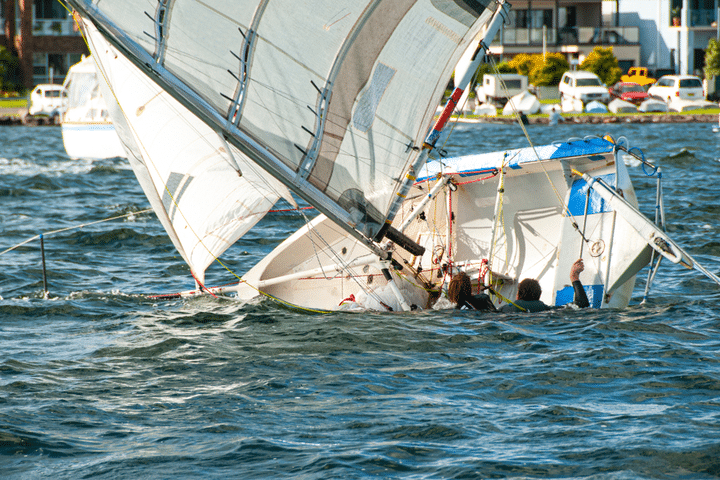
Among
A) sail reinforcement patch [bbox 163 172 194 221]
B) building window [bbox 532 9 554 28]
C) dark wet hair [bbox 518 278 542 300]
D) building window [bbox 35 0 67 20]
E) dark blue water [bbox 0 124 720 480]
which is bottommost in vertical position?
dark blue water [bbox 0 124 720 480]

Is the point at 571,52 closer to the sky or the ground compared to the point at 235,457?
closer to the sky

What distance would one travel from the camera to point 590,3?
191ft

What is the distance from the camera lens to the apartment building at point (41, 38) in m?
55.3

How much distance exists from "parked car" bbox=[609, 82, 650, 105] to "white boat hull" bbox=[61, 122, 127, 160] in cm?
2771

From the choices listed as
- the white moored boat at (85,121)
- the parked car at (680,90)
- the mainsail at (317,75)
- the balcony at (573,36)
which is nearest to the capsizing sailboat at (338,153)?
the mainsail at (317,75)

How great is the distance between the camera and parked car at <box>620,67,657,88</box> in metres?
50.3

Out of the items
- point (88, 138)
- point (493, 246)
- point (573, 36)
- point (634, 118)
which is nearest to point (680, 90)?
point (634, 118)

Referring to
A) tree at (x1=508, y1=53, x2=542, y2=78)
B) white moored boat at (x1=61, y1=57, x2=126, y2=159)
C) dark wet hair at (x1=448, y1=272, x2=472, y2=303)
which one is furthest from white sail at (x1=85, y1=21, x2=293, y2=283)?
tree at (x1=508, y1=53, x2=542, y2=78)

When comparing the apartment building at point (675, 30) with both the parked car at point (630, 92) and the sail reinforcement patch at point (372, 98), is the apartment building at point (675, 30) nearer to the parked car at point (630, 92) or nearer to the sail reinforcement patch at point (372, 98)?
the parked car at point (630, 92)

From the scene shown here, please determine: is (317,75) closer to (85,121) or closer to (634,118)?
(85,121)

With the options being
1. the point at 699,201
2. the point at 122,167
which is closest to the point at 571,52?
the point at 122,167

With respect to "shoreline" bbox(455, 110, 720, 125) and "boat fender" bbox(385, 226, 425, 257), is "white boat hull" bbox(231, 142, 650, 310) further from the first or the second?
"shoreline" bbox(455, 110, 720, 125)

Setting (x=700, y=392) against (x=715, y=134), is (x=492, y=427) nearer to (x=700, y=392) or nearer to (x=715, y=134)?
(x=700, y=392)

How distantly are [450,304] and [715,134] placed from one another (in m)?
27.7
